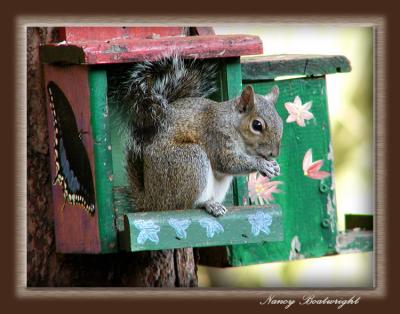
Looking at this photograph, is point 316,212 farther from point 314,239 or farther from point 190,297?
point 190,297

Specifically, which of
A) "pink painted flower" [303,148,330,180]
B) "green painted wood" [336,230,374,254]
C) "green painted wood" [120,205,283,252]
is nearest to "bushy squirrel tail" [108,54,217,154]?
"green painted wood" [120,205,283,252]

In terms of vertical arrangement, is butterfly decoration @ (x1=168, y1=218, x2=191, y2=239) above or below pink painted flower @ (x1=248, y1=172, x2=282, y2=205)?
below

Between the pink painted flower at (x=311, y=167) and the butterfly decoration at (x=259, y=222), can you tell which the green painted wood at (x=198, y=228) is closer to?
the butterfly decoration at (x=259, y=222)

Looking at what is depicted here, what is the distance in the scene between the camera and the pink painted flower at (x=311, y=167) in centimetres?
538

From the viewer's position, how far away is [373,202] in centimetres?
508

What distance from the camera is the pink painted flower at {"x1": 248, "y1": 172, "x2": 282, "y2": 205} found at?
529 cm

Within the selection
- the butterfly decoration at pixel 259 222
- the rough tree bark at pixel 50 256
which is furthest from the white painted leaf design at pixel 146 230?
the rough tree bark at pixel 50 256

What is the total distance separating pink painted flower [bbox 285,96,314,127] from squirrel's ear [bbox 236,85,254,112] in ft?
1.45

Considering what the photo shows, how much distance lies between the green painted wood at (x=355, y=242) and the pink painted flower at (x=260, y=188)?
16.2 inches

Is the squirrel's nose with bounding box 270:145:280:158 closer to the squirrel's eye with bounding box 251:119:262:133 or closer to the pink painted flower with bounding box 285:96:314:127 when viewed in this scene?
the squirrel's eye with bounding box 251:119:262:133

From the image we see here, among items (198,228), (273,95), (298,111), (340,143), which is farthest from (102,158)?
(340,143)

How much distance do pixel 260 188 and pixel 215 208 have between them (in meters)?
0.62

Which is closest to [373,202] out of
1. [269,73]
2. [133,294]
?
[269,73]

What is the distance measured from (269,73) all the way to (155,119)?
678mm
